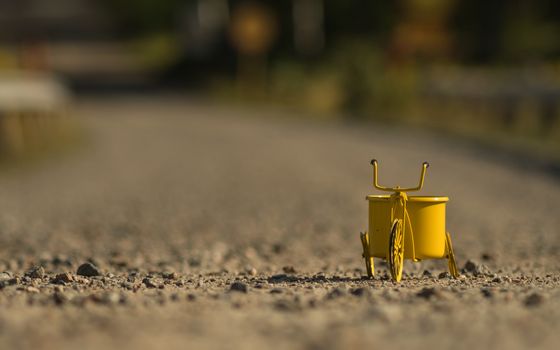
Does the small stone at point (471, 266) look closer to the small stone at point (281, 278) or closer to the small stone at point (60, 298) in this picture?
the small stone at point (281, 278)

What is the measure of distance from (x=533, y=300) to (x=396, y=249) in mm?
1242

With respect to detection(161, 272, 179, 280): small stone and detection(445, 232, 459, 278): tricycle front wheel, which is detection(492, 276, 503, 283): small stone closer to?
detection(445, 232, 459, 278): tricycle front wheel

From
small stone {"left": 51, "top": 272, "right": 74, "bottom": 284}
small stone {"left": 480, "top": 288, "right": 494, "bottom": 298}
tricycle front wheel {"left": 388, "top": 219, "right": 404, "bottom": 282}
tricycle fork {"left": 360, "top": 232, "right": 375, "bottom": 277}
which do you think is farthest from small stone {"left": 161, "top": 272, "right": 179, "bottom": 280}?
small stone {"left": 480, "top": 288, "right": 494, "bottom": 298}

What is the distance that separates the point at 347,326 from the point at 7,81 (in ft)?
63.4

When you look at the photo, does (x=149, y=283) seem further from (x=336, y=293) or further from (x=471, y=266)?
(x=471, y=266)

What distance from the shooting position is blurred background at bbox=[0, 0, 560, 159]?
24.5 meters

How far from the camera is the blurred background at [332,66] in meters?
24.5

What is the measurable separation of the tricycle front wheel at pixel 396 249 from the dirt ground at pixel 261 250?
0.08m

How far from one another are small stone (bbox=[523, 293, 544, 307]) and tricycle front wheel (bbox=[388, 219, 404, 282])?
110cm

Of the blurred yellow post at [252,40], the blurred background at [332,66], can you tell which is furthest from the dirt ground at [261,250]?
the blurred yellow post at [252,40]

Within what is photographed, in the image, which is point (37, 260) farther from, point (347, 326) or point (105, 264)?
point (347, 326)

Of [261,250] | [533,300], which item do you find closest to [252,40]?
[261,250]

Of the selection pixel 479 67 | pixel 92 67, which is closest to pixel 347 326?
pixel 479 67

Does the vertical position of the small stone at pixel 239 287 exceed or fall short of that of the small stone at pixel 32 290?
it falls short
